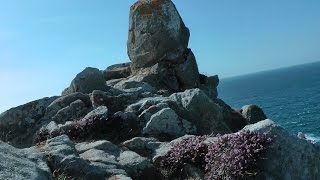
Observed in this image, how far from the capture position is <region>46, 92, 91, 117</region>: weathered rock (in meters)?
19.6

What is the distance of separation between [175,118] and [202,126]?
6.03 ft

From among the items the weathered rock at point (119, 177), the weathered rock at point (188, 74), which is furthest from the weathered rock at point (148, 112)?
the weathered rock at point (188, 74)

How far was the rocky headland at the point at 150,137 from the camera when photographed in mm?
11023

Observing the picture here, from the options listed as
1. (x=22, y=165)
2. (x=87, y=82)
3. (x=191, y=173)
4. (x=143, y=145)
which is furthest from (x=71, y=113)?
(x=22, y=165)

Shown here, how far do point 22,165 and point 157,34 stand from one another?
917 inches

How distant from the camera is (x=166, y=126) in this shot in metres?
16.8

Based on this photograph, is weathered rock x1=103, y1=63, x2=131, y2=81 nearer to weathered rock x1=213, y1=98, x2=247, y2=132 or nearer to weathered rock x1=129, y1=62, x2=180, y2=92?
weathered rock x1=129, y1=62, x2=180, y2=92

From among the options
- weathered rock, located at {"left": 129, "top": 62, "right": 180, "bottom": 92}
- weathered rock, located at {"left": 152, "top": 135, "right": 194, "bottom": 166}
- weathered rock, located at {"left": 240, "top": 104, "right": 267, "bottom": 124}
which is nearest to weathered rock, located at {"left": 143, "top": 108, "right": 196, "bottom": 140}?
weathered rock, located at {"left": 152, "top": 135, "right": 194, "bottom": 166}

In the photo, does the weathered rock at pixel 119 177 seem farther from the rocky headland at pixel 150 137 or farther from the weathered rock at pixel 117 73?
the weathered rock at pixel 117 73

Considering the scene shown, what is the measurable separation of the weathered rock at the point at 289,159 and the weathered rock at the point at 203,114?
22.6ft

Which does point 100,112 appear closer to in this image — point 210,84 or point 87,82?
point 87,82

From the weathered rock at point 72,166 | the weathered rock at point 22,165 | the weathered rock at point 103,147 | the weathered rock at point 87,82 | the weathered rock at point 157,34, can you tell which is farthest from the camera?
the weathered rock at point 157,34

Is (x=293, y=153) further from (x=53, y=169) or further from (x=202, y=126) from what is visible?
(x=202, y=126)

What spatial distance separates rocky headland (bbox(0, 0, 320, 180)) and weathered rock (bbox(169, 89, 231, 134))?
42 mm
